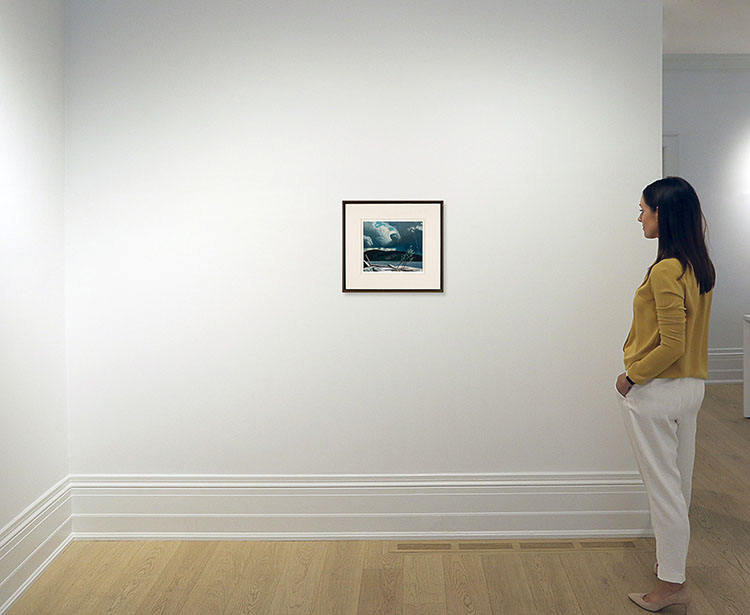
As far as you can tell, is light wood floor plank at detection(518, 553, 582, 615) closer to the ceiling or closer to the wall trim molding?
the ceiling

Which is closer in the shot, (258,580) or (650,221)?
(650,221)

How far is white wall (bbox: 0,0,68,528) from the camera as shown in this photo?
8.86 feet

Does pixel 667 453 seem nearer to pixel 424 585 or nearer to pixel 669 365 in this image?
pixel 669 365

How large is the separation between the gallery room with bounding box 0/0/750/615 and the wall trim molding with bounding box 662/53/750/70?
11.9ft

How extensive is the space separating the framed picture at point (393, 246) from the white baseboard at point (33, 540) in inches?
64.3

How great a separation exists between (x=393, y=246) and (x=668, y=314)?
127 cm

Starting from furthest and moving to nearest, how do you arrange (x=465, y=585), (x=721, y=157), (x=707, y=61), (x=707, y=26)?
(x=721, y=157) → (x=707, y=61) → (x=707, y=26) → (x=465, y=585)

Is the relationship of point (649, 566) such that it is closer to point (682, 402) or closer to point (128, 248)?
point (682, 402)

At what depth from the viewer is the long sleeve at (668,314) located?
2.45 metres

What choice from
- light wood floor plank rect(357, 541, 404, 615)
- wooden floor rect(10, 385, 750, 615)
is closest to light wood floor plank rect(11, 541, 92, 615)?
wooden floor rect(10, 385, 750, 615)

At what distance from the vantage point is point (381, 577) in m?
2.87

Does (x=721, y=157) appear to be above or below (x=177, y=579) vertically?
above

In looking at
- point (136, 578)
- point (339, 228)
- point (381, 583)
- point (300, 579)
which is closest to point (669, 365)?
point (381, 583)

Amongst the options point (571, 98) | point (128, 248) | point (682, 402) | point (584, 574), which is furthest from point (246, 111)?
point (584, 574)
